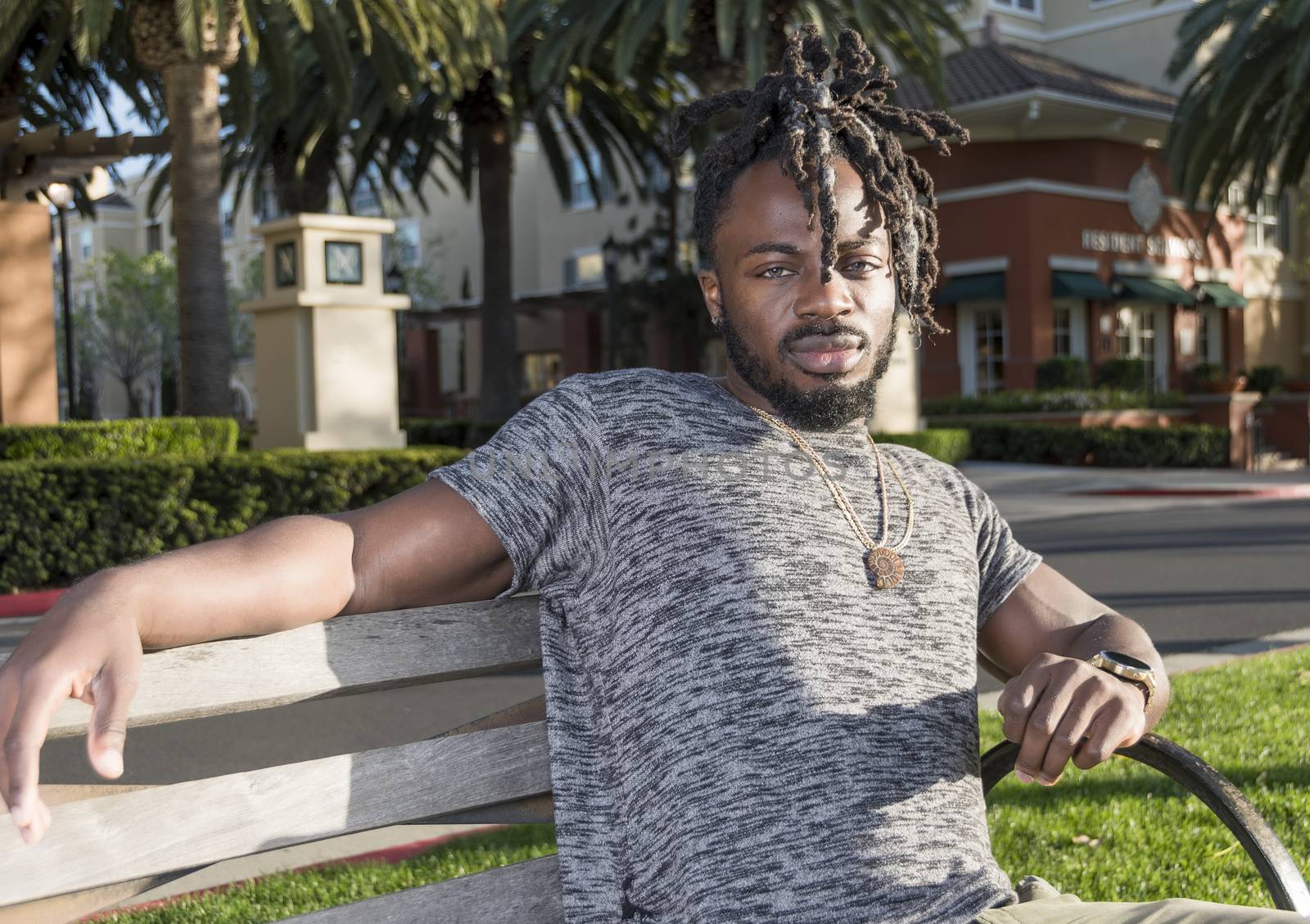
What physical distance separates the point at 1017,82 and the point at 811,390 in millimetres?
28858

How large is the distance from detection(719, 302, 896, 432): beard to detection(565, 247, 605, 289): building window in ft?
125

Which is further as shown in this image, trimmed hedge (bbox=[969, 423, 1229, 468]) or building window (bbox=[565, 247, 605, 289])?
building window (bbox=[565, 247, 605, 289])

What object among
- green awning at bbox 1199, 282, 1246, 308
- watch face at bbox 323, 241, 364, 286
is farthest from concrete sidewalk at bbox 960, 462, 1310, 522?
green awning at bbox 1199, 282, 1246, 308

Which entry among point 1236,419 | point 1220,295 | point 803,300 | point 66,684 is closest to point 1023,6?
point 1220,295

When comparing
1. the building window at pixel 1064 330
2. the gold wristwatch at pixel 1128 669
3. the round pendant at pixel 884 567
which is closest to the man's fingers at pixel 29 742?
the round pendant at pixel 884 567

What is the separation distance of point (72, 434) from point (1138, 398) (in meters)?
21.1

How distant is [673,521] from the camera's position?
6.75 feet

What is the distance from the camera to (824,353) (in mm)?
2221

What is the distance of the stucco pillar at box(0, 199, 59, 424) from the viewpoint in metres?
15.6

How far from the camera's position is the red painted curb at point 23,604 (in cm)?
963

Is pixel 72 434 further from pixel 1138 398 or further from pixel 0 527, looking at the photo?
pixel 1138 398

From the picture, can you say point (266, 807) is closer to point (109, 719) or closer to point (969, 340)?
point (109, 719)

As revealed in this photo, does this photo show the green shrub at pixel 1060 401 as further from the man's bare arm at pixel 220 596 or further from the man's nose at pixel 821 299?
the man's bare arm at pixel 220 596

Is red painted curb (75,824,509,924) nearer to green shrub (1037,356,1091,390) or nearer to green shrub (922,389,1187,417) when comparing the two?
green shrub (922,389,1187,417)
